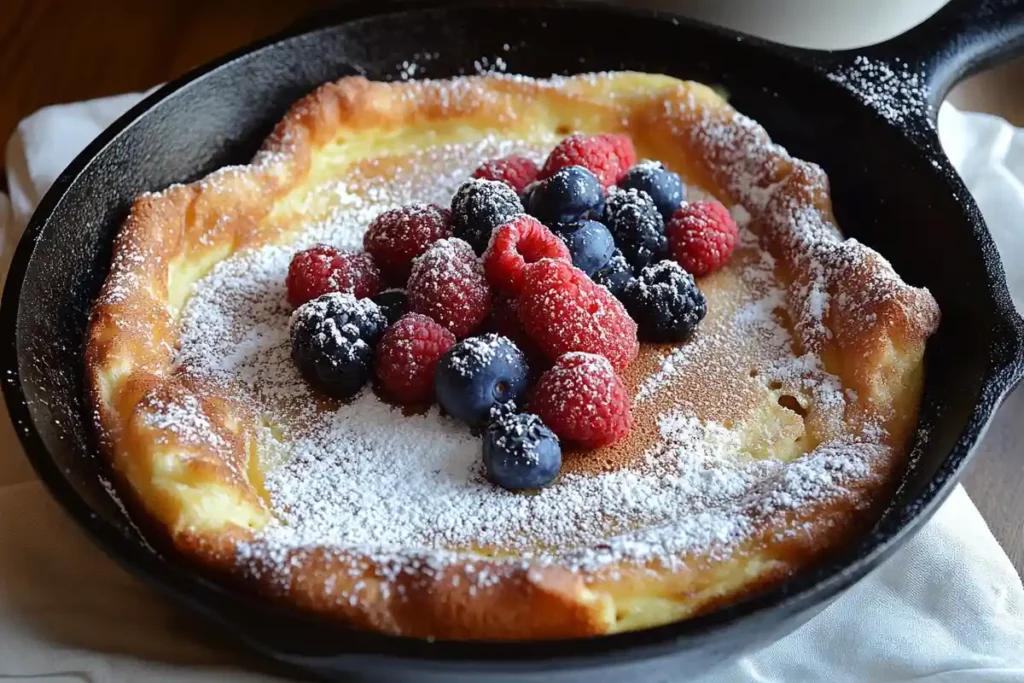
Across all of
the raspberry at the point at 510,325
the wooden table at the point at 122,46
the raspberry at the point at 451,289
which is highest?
the raspberry at the point at 451,289

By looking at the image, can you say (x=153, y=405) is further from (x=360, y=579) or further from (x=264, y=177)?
(x=264, y=177)

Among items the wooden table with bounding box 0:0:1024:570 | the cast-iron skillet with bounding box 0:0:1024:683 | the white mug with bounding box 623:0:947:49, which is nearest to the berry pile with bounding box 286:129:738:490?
the cast-iron skillet with bounding box 0:0:1024:683

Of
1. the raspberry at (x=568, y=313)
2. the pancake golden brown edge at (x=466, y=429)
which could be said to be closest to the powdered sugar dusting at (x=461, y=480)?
the pancake golden brown edge at (x=466, y=429)

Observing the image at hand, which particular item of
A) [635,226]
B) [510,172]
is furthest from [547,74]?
[635,226]

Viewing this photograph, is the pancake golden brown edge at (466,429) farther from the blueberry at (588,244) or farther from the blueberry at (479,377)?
the blueberry at (588,244)

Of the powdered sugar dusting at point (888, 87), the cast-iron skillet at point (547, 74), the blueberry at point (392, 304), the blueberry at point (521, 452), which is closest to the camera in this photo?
the cast-iron skillet at point (547, 74)

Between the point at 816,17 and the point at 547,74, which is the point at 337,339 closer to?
the point at 547,74
